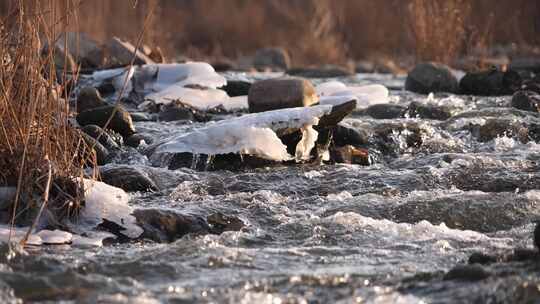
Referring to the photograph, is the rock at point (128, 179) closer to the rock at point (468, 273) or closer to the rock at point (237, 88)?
the rock at point (468, 273)

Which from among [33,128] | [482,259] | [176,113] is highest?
[33,128]

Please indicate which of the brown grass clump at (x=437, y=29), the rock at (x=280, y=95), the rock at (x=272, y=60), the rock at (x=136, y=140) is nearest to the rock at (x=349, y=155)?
the rock at (x=280, y=95)

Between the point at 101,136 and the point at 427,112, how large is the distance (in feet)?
8.45

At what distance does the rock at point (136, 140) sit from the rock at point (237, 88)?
1702 mm

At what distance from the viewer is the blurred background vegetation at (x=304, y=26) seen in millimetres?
13086

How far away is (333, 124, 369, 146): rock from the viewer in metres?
6.16

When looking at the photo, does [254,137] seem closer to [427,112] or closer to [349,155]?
[349,155]

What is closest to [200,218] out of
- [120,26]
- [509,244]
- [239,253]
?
[239,253]

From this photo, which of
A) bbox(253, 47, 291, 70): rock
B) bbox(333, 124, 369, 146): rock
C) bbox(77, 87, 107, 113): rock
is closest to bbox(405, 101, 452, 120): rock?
bbox(333, 124, 369, 146): rock

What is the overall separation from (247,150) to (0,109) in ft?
5.48

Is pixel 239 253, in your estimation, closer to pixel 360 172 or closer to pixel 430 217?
pixel 430 217

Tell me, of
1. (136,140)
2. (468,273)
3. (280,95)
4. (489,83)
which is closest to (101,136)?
(136,140)

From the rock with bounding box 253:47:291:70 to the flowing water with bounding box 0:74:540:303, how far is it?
5.73 metres

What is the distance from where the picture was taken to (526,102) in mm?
7469
